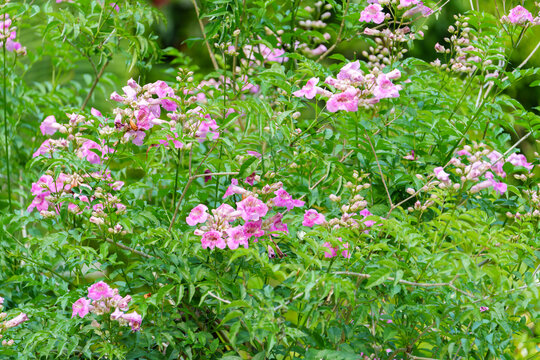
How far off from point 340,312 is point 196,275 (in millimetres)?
573

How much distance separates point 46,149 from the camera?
8.03ft

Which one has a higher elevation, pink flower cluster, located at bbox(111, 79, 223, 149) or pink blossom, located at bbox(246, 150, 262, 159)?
pink flower cluster, located at bbox(111, 79, 223, 149)

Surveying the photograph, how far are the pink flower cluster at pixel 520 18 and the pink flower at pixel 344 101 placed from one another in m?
0.95

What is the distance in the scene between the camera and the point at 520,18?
259 centimetres

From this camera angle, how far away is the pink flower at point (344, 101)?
2.03 meters

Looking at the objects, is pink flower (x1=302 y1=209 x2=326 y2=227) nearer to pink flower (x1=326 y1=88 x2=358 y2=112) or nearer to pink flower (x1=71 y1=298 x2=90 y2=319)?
pink flower (x1=326 y1=88 x2=358 y2=112)

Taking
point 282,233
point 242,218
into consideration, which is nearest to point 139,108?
point 242,218

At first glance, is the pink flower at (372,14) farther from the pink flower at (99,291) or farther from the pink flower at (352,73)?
the pink flower at (99,291)

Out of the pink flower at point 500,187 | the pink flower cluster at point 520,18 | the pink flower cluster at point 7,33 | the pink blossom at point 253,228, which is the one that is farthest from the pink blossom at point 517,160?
the pink flower cluster at point 7,33

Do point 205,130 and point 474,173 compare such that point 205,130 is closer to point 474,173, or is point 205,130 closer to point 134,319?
point 134,319

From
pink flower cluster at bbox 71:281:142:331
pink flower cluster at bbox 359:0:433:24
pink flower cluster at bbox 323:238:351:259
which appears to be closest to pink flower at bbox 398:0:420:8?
pink flower cluster at bbox 359:0:433:24

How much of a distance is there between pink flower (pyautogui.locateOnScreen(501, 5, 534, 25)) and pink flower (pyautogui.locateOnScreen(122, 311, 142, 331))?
1764 millimetres

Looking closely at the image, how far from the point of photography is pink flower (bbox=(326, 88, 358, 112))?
2030mm

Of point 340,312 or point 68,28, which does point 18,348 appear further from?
point 68,28
